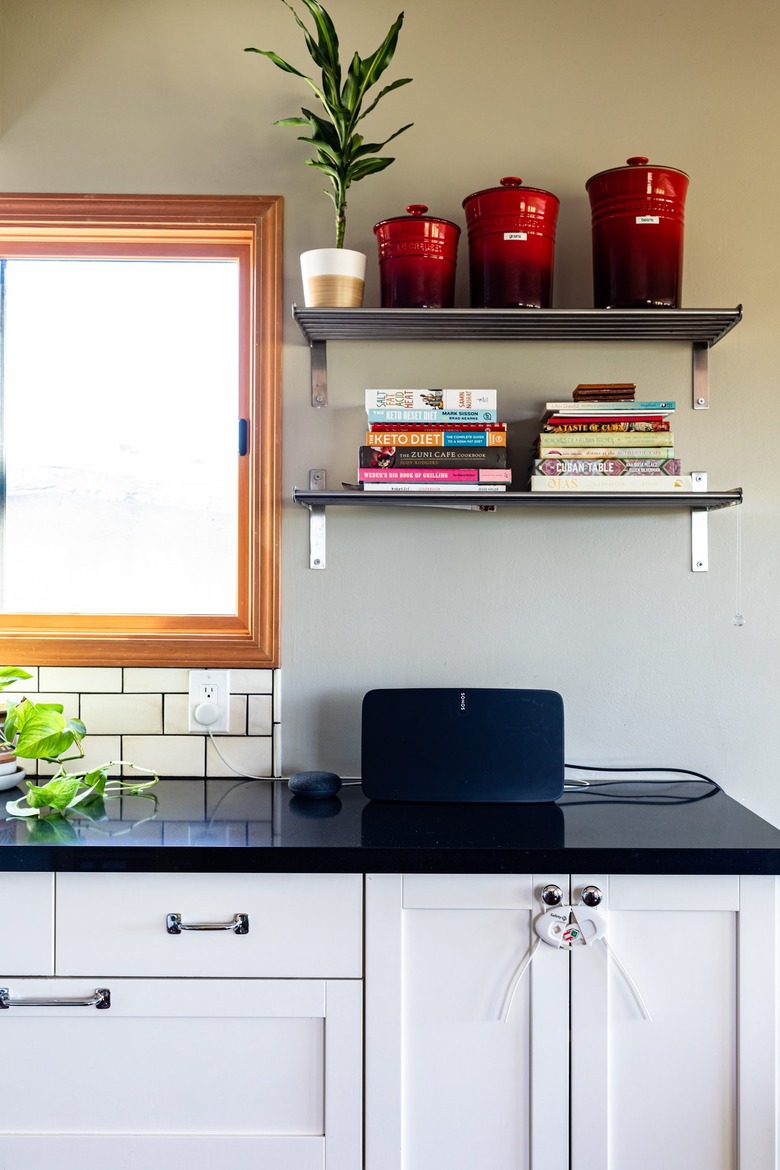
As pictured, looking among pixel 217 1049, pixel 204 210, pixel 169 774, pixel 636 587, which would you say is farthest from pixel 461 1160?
pixel 204 210

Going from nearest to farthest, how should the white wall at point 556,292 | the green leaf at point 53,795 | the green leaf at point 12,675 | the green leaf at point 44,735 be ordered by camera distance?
the green leaf at point 53,795 < the green leaf at point 44,735 < the green leaf at point 12,675 < the white wall at point 556,292

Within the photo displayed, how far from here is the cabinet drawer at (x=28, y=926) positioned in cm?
137

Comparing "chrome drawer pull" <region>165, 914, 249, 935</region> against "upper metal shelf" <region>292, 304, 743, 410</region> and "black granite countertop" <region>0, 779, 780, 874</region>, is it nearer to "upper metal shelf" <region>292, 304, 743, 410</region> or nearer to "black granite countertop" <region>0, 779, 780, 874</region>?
"black granite countertop" <region>0, 779, 780, 874</region>

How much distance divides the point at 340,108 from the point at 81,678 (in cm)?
122

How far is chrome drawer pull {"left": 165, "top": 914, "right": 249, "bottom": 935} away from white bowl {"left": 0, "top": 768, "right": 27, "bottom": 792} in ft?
1.82

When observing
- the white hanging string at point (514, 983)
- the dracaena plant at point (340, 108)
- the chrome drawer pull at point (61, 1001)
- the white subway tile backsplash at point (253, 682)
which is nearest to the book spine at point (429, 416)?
the dracaena plant at point (340, 108)

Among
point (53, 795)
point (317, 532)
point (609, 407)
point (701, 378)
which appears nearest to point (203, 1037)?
point (53, 795)

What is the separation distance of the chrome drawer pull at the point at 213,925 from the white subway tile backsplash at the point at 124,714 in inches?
21.5

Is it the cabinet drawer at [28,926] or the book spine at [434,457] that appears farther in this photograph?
the book spine at [434,457]

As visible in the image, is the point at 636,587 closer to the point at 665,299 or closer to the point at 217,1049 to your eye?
the point at 665,299

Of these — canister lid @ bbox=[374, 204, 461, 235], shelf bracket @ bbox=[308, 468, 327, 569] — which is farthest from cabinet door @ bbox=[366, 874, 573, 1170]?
canister lid @ bbox=[374, 204, 461, 235]

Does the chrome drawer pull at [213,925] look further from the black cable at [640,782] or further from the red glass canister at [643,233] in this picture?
the red glass canister at [643,233]

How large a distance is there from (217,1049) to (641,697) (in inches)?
40.3

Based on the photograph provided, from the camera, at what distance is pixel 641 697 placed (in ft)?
5.99
